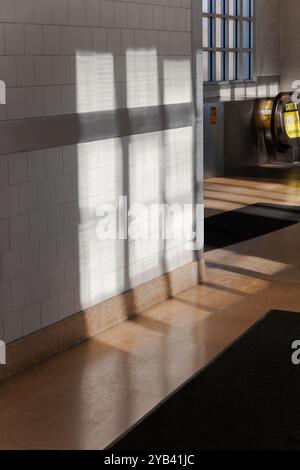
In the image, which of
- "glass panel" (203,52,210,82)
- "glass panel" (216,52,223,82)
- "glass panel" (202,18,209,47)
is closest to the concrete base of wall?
"glass panel" (203,52,210,82)

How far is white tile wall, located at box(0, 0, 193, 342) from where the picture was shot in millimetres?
4488

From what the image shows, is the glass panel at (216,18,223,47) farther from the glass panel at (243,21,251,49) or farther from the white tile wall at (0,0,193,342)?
the white tile wall at (0,0,193,342)

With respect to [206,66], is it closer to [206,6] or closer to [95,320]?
[206,6]

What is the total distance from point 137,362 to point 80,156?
1.35 metres

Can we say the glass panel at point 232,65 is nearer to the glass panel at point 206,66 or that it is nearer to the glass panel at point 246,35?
the glass panel at point 246,35

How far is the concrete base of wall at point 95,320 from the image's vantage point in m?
4.62

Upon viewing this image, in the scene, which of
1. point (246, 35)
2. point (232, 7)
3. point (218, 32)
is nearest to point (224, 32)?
point (218, 32)

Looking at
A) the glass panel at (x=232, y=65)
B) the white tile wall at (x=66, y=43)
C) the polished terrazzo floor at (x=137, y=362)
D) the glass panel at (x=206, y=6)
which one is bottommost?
the polished terrazzo floor at (x=137, y=362)

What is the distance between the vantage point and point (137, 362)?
4762 millimetres

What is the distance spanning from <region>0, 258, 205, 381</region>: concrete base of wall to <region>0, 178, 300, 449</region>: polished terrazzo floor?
61 millimetres

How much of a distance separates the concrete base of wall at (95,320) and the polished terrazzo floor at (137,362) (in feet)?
0.20

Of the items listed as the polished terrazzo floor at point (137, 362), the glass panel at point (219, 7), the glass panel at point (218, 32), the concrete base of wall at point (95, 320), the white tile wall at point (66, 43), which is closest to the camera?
the polished terrazzo floor at point (137, 362)

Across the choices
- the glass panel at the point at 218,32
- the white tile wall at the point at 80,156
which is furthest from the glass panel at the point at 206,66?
the white tile wall at the point at 80,156
